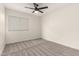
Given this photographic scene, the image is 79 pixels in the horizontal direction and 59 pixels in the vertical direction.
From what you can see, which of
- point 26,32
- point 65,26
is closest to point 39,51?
point 65,26

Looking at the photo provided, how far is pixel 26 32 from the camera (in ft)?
16.1

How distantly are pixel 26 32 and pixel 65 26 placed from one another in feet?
10.7

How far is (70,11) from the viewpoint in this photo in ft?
10.5

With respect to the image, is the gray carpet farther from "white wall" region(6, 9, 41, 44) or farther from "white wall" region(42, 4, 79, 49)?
"white wall" region(6, 9, 41, 44)

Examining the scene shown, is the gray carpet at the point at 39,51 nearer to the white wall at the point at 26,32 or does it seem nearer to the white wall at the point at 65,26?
the white wall at the point at 65,26

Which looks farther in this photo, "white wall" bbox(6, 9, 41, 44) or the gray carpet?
"white wall" bbox(6, 9, 41, 44)

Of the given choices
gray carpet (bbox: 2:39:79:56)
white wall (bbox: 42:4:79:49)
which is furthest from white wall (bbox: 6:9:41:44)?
white wall (bbox: 42:4:79:49)

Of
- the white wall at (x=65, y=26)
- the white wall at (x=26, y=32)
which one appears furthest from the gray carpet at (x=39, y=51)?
the white wall at (x=26, y=32)

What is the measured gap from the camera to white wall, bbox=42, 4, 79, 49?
2.98 meters

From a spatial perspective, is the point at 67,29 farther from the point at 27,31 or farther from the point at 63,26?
the point at 27,31

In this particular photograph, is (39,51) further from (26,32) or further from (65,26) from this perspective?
(26,32)

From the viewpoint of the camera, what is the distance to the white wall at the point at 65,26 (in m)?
2.98

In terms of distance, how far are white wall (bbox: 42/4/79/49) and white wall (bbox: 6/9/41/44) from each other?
4.04 ft

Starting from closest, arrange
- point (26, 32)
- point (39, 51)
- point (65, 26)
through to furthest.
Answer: point (39, 51), point (65, 26), point (26, 32)
